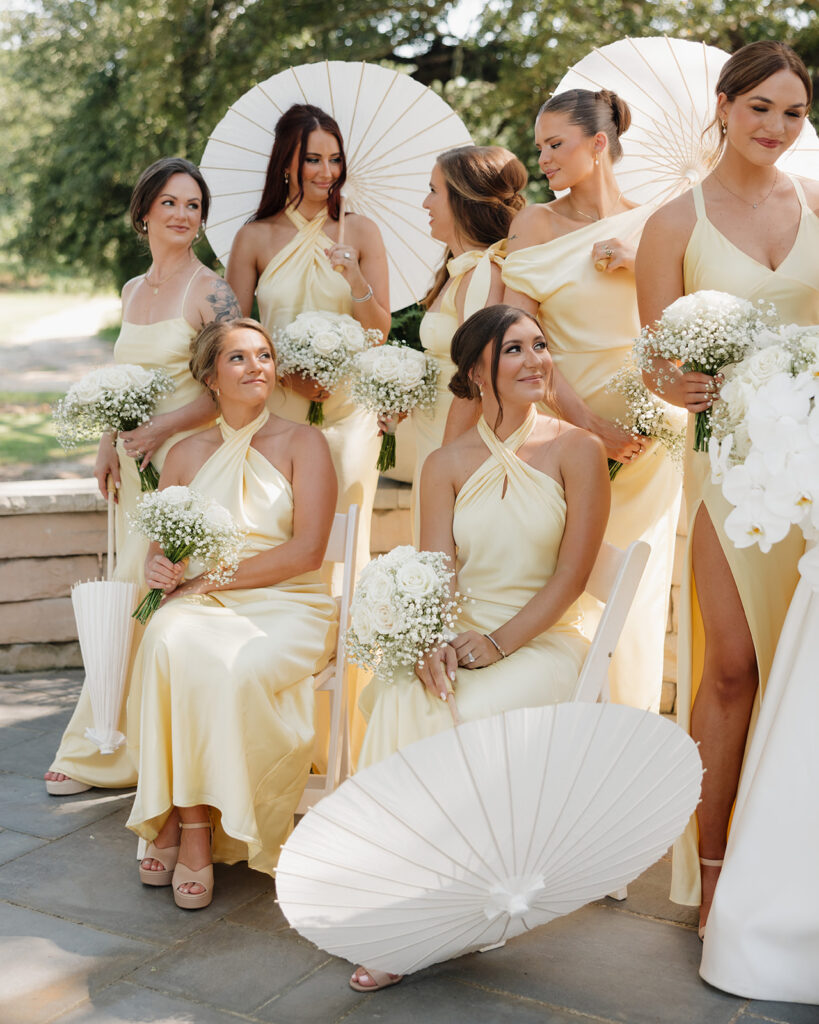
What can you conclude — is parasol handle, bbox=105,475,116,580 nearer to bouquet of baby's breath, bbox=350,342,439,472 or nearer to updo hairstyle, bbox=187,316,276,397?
updo hairstyle, bbox=187,316,276,397

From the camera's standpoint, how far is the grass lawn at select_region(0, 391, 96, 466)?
1102cm

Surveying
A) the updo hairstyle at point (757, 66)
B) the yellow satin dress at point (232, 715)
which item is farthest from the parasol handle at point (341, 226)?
the updo hairstyle at point (757, 66)

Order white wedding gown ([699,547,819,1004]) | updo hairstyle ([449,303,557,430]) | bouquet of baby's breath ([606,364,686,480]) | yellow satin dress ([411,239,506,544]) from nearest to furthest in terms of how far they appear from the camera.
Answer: white wedding gown ([699,547,819,1004])
updo hairstyle ([449,303,557,430])
bouquet of baby's breath ([606,364,686,480])
yellow satin dress ([411,239,506,544])

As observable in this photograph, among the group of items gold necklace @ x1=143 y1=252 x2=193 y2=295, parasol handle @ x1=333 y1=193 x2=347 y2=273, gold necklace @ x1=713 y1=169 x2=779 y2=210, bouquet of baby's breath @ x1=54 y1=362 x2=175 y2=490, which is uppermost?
gold necklace @ x1=713 y1=169 x2=779 y2=210

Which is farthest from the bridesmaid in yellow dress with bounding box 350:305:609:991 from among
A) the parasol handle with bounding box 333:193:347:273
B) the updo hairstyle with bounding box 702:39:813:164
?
the parasol handle with bounding box 333:193:347:273

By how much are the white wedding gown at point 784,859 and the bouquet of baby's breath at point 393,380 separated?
68.2 inches

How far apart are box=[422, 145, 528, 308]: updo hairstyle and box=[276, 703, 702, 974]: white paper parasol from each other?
2.29 meters

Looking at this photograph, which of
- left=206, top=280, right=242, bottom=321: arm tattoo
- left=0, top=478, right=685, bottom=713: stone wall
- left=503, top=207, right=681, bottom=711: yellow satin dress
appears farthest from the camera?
left=0, top=478, right=685, bottom=713: stone wall

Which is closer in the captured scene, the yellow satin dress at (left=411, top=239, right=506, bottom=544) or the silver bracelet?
the silver bracelet

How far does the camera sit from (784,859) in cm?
311

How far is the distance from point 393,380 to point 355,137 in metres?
1.23

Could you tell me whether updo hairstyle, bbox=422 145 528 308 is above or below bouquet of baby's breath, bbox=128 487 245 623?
above

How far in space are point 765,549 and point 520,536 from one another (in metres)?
1.01

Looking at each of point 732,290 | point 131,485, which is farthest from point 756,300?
point 131,485
